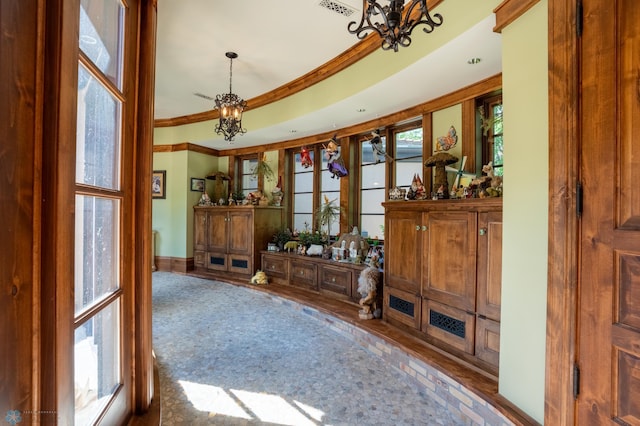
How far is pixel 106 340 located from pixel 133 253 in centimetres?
30

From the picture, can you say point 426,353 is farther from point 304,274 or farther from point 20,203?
point 20,203

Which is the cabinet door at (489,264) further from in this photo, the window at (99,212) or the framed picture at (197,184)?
the framed picture at (197,184)

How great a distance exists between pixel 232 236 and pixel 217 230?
17.1 inches

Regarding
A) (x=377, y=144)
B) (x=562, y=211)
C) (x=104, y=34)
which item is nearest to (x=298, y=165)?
(x=377, y=144)

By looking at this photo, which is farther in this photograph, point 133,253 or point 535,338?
point 535,338

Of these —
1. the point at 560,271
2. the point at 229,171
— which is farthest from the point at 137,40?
the point at 229,171

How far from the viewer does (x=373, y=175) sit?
4.75 metres

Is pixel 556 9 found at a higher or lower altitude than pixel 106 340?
higher

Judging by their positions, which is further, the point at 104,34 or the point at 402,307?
the point at 402,307

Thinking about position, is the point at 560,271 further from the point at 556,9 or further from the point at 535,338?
the point at 556,9

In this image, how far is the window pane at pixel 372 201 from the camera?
182 inches

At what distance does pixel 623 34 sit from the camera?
4.07 feet

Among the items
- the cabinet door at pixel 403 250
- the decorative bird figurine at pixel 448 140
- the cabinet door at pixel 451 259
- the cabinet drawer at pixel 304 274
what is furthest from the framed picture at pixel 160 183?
the cabinet door at pixel 451 259

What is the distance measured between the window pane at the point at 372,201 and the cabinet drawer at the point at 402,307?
1.63m
